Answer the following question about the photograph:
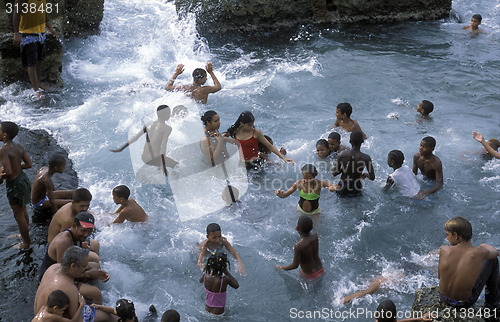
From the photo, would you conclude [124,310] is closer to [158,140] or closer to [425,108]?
[158,140]

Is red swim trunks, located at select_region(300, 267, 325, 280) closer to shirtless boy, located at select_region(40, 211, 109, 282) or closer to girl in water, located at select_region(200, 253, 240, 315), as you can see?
girl in water, located at select_region(200, 253, 240, 315)

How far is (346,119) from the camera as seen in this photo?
9203mm

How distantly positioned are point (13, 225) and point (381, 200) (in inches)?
199

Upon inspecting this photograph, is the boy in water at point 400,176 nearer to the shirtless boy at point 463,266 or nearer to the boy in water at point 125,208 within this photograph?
the shirtless boy at point 463,266

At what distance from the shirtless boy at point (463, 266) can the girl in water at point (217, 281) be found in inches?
83.4

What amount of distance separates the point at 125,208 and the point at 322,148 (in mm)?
2970

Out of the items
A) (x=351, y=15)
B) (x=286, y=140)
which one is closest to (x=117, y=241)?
(x=286, y=140)

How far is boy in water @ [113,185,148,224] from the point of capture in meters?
7.20

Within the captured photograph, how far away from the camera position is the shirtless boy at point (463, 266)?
5.26m

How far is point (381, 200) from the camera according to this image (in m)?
8.40

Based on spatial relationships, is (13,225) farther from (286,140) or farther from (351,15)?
(351,15)

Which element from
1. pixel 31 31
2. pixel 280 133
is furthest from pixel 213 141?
pixel 31 31

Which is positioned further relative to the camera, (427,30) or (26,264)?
(427,30)

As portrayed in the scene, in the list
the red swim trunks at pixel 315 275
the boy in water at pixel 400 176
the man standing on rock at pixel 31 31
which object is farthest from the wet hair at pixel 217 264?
the man standing on rock at pixel 31 31
